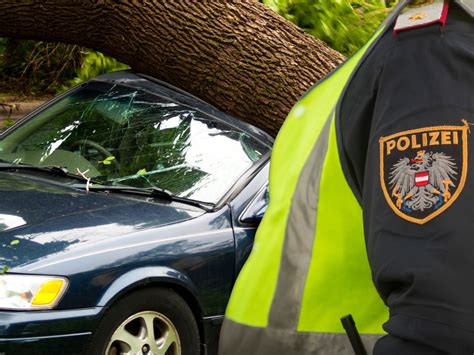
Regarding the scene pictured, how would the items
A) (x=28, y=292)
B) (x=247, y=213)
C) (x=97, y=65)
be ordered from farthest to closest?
(x=97, y=65)
(x=247, y=213)
(x=28, y=292)

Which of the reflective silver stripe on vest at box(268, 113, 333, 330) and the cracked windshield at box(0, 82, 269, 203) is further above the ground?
the cracked windshield at box(0, 82, 269, 203)

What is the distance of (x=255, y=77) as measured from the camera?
16.0 feet

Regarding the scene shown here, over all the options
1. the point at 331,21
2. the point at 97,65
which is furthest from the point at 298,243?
the point at 97,65

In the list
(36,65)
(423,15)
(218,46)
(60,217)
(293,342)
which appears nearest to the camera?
(423,15)

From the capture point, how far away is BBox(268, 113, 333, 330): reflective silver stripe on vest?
1.30 meters

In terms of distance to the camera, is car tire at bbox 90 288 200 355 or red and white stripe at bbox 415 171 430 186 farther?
car tire at bbox 90 288 200 355

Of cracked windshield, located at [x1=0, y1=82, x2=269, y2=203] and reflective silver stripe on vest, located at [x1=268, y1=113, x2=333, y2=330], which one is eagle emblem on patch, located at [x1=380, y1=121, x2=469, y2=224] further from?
cracked windshield, located at [x1=0, y1=82, x2=269, y2=203]

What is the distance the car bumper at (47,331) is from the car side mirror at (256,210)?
0.93m

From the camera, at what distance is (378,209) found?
3.76ft

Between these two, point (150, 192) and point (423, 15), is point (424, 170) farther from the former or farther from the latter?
point (150, 192)

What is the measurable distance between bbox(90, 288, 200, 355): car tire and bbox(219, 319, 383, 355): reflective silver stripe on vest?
2.55 meters

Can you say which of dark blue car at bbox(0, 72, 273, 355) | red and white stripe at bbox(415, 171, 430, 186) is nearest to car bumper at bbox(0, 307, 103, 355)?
dark blue car at bbox(0, 72, 273, 355)

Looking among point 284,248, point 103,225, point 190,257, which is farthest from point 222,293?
point 284,248

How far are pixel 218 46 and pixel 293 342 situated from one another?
3.73 meters
